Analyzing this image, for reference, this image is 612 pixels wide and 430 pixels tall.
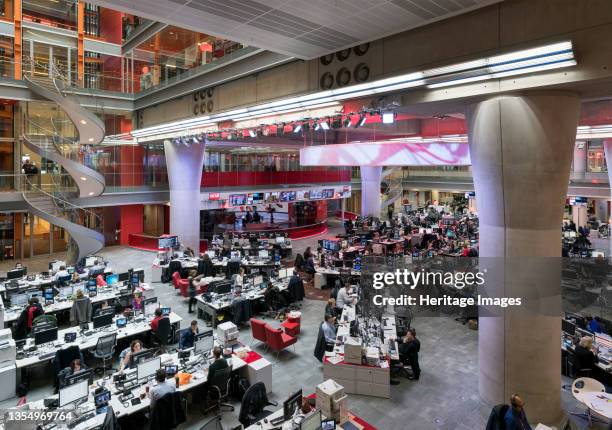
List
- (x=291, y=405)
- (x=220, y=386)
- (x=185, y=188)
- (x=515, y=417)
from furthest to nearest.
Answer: (x=185, y=188), (x=220, y=386), (x=291, y=405), (x=515, y=417)

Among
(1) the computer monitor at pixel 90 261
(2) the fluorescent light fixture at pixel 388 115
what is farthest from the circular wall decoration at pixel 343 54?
(1) the computer monitor at pixel 90 261

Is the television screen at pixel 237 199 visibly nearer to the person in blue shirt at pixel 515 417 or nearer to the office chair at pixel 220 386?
the office chair at pixel 220 386

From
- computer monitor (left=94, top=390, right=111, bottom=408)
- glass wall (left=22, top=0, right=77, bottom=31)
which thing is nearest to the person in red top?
computer monitor (left=94, top=390, right=111, bottom=408)

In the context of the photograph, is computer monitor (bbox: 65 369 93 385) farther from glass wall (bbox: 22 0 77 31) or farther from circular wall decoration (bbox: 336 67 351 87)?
glass wall (bbox: 22 0 77 31)

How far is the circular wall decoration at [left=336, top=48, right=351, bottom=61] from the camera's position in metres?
7.36

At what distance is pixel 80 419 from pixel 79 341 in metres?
3.18

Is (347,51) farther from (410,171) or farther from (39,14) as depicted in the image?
(410,171)

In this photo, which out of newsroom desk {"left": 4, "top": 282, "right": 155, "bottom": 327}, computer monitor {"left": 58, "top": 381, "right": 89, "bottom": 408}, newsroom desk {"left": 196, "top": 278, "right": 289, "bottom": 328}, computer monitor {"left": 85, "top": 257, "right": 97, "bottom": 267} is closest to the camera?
computer monitor {"left": 58, "top": 381, "right": 89, "bottom": 408}

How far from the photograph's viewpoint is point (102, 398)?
6145 millimetres

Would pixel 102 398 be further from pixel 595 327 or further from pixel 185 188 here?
pixel 185 188

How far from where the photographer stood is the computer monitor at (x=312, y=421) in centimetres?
515

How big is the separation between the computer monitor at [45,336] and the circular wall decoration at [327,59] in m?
7.79

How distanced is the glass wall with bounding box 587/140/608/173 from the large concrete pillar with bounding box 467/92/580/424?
28067 mm

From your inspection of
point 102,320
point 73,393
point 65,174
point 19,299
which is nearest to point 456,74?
point 73,393
